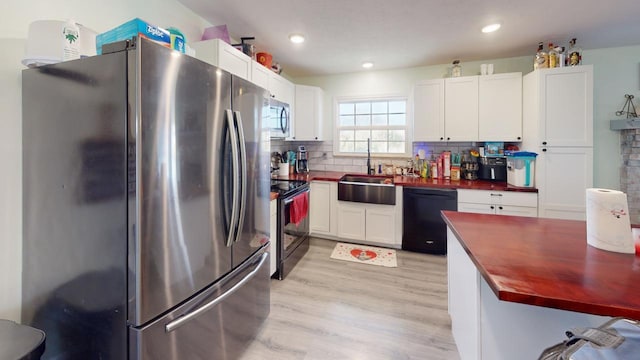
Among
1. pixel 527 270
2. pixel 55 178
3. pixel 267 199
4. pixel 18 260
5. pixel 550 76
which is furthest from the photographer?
pixel 550 76

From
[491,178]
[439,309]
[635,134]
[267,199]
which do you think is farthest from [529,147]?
[267,199]

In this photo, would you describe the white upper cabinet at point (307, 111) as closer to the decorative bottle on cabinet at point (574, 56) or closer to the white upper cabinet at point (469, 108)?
Answer: the white upper cabinet at point (469, 108)

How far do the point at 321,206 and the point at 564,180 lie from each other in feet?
9.12

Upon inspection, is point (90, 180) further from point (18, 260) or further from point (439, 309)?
point (439, 309)

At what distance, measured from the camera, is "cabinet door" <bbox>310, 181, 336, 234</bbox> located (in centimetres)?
364

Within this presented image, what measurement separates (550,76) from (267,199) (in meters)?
3.23

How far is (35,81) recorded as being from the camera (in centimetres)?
121

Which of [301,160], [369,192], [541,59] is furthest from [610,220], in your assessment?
[301,160]

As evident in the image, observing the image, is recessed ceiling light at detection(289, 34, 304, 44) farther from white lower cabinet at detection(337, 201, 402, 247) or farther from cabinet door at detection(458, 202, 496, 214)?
cabinet door at detection(458, 202, 496, 214)

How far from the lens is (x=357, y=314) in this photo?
211 cm

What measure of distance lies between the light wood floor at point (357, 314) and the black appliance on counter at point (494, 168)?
1.28 metres

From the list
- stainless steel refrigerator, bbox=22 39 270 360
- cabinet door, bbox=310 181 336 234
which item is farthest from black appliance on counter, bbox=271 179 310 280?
stainless steel refrigerator, bbox=22 39 270 360

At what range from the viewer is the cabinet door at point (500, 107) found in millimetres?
3105

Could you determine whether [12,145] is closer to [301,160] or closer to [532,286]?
[532,286]
